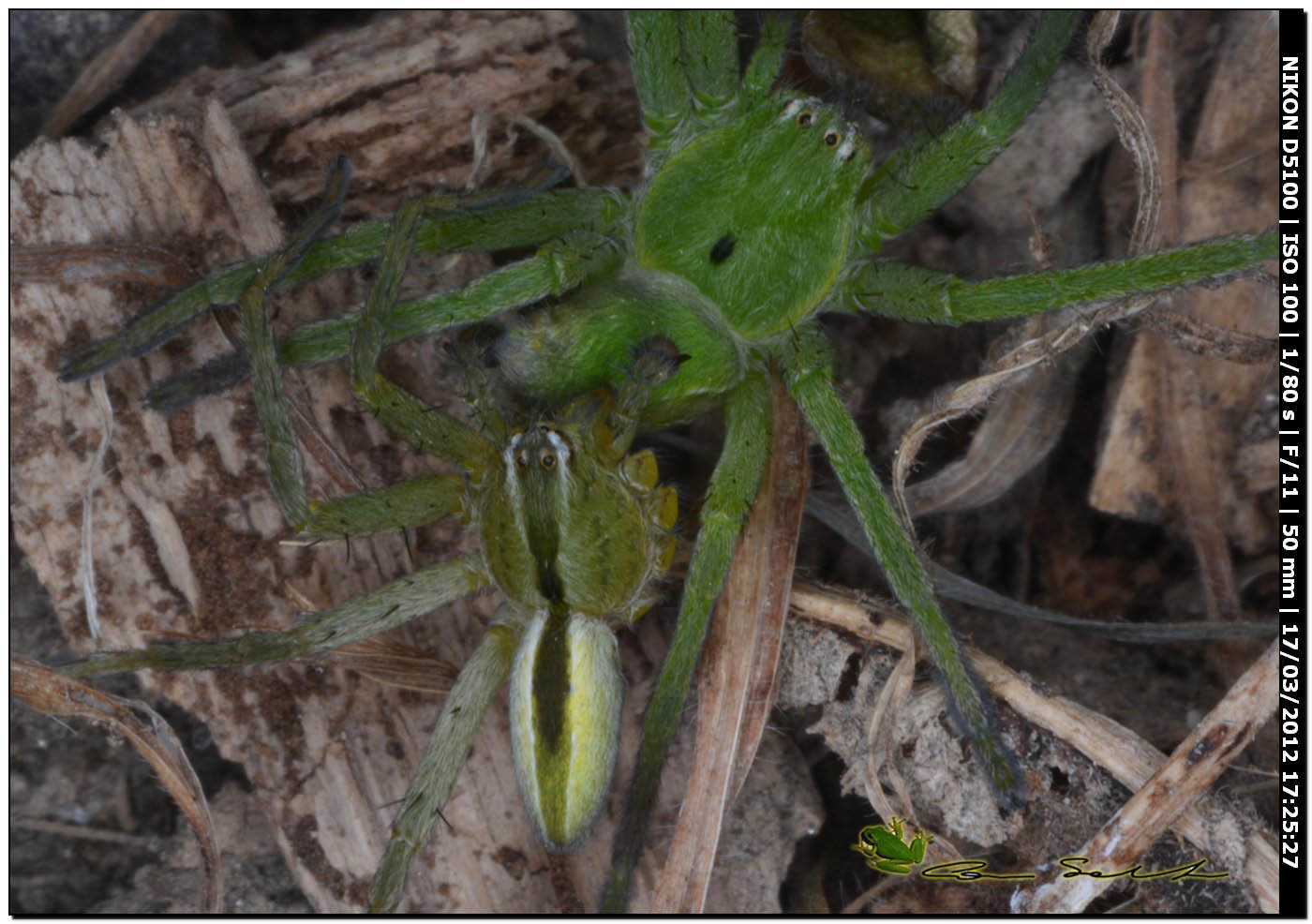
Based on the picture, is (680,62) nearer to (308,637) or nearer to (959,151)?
(959,151)

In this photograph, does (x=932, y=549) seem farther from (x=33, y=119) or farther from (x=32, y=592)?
(x=33, y=119)

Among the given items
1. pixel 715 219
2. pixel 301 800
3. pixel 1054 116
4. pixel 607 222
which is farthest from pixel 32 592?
pixel 1054 116

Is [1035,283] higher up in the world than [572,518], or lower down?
higher up

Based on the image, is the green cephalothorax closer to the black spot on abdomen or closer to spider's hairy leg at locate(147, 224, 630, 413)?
spider's hairy leg at locate(147, 224, 630, 413)

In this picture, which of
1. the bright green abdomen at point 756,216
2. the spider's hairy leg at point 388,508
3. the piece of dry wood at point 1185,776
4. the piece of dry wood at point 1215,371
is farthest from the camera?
the piece of dry wood at point 1215,371

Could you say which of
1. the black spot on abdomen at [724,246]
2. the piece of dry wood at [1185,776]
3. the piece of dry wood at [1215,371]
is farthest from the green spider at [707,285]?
the piece of dry wood at [1215,371]

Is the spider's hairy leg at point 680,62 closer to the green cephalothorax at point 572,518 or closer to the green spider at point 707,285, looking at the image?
the green spider at point 707,285

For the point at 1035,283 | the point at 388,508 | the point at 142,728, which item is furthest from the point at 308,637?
the point at 1035,283

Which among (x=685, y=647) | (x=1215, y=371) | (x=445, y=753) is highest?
(x=1215, y=371)
